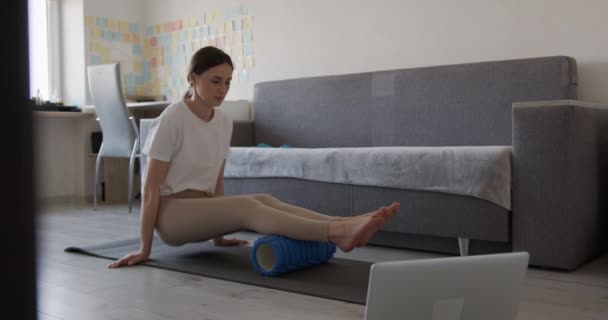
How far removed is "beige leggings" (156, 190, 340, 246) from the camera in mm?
2070

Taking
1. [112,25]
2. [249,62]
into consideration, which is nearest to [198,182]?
[249,62]

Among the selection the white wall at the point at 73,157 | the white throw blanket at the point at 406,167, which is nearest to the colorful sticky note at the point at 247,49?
the white wall at the point at 73,157

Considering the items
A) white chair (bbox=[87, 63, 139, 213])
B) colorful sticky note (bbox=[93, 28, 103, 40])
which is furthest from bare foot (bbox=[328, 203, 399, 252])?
colorful sticky note (bbox=[93, 28, 103, 40])

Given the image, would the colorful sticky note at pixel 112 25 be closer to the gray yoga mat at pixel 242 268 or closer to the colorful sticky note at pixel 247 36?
the colorful sticky note at pixel 247 36

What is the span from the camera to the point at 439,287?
39.4 inches

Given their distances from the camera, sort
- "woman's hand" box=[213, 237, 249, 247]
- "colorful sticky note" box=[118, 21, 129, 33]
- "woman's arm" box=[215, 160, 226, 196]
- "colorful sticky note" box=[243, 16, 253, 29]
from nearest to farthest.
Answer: "woman's arm" box=[215, 160, 226, 196] → "woman's hand" box=[213, 237, 249, 247] → "colorful sticky note" box=[243, 16, 253, 29] → "colorful sticky note" box=[118, 21, 129, 33]

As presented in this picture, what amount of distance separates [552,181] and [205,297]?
4.31ft

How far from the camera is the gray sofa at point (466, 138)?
7.25ft

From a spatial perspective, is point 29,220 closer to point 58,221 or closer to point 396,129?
point 396,129

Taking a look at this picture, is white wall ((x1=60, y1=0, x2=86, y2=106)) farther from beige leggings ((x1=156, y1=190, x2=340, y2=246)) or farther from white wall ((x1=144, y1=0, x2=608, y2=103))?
beige leggings ((x1=156, y1=190, x2=340, y2=246))

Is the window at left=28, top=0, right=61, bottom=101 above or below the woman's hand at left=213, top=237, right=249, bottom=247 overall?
→ above

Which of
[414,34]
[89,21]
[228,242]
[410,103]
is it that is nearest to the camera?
[228,242]

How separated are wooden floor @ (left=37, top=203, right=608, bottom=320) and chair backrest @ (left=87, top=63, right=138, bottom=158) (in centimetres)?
173

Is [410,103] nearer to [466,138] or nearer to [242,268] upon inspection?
[466,138]
